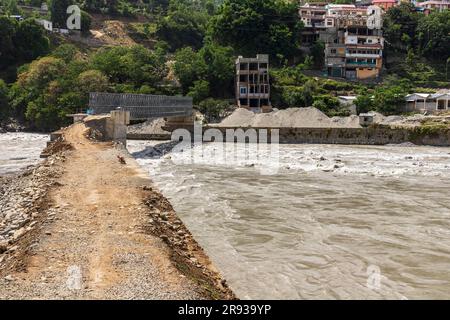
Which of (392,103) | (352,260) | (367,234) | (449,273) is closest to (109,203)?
(352,260)

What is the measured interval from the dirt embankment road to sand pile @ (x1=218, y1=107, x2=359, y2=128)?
31.9 metres

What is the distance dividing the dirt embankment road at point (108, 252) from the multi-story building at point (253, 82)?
143 feet

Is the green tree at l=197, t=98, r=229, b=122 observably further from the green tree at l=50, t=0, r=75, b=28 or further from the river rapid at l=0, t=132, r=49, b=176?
the green tree at l=50, t=0, r=75, b=28

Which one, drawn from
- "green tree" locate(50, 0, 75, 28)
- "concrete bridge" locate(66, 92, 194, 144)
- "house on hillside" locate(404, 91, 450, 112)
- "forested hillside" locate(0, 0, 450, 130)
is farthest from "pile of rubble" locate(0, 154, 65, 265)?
"green tree" locate(50, 0, 75, 28)

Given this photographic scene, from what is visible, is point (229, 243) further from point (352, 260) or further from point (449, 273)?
point (449, 273)

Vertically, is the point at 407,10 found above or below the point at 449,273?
above

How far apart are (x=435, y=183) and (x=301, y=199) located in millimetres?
7938

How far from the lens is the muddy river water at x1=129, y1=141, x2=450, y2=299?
11.4m

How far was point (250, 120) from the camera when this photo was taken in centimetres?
Answer: 4825

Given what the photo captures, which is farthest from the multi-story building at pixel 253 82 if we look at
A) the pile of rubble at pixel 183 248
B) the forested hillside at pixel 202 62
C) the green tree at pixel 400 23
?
the pile of rubble at pixel 183 248

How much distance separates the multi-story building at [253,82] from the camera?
59.0 m

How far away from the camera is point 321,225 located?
16.2 meters

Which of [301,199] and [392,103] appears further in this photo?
[392,103]

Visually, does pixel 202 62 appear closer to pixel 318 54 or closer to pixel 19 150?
pixel 318 54
